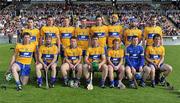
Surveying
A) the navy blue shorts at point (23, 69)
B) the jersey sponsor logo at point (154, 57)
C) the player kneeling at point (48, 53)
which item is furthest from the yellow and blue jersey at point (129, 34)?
the navy blue shorts at point (23, 69)

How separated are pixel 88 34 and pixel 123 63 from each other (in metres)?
1.32

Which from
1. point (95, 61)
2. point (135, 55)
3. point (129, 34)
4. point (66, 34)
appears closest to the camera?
point (95, 61)

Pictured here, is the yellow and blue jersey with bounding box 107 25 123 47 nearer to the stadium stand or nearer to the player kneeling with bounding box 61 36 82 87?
the player kneeling with bounding box 61 36 82 87

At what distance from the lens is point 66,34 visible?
1168cm

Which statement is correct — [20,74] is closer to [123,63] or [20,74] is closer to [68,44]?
[68,44]

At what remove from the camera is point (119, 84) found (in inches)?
422

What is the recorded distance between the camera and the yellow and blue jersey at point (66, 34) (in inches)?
458

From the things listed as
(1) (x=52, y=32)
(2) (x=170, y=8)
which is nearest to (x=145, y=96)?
(1) (x=52, y=32)

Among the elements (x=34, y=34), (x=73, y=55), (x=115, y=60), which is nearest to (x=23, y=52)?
(x=34, y=34)

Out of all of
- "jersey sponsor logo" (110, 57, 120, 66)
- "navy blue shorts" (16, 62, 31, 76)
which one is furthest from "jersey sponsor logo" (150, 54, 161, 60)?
"navy blue shorts" (16, 62, 31, 76)

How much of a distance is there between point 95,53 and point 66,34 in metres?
1.21

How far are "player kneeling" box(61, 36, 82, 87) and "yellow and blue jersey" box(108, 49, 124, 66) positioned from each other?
0.79 meters

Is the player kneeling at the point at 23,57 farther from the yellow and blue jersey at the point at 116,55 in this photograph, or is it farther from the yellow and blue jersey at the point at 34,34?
the yellow and blue jersey at the point at 116,55

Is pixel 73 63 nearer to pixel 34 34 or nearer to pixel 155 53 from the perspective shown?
pixel 34 34
